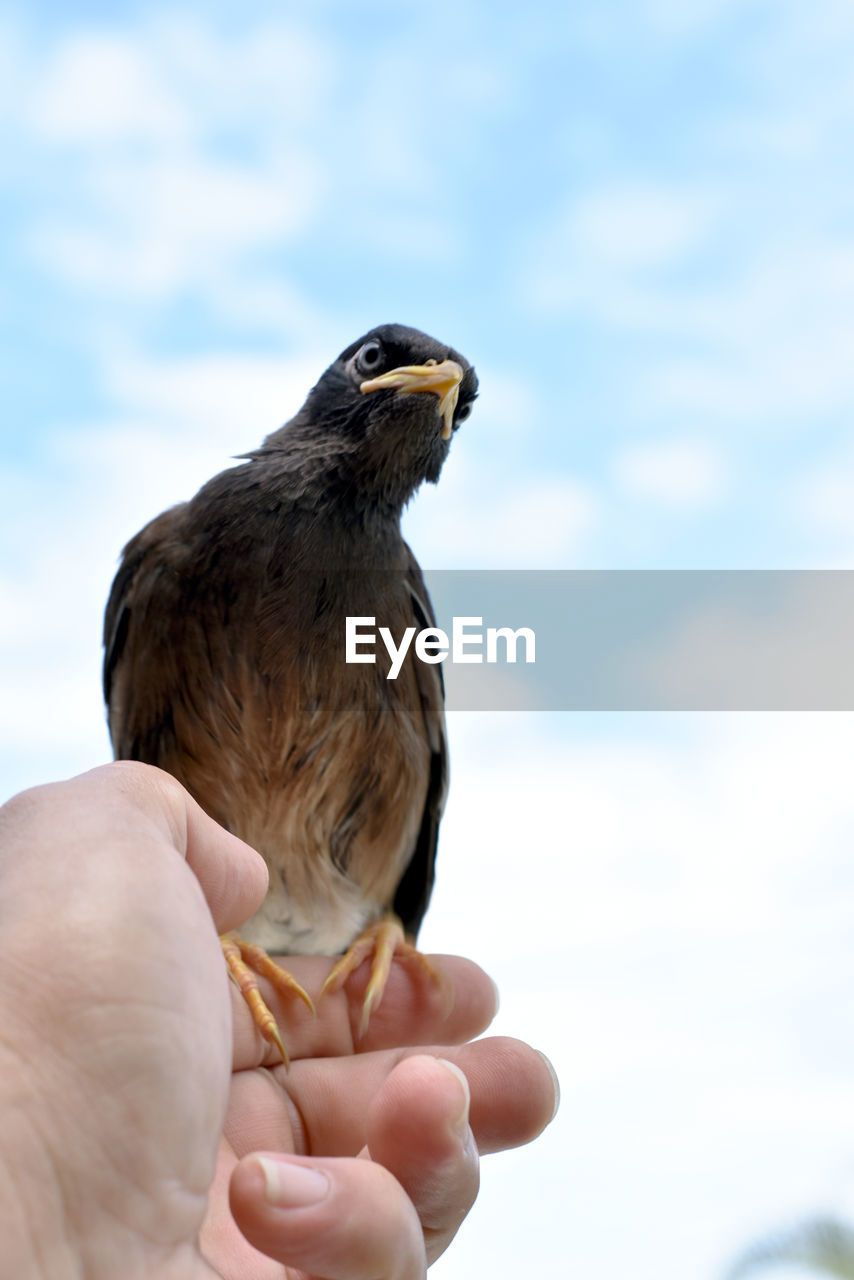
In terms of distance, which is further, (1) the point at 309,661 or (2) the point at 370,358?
(2) the point at 370,358

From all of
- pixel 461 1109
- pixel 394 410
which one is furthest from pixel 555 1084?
pixel 394 410

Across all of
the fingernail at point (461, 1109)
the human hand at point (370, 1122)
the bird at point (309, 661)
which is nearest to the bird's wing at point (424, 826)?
the bird at point (309, 661)

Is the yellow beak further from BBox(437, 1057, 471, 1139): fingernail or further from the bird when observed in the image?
BBox(437, 1057, 471, 1139): fingernail

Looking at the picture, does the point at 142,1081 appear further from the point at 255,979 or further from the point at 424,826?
the point at 424,826

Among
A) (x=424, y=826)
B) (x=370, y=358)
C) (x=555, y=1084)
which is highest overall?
(x=370, y=358)

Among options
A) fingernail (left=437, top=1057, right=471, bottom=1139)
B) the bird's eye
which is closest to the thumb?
fingernail (left=437, top=1057, right=471, bottom=1139)

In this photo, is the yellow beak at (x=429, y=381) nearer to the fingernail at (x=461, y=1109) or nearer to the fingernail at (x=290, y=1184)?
the fingernail at (x=461, y=1109)

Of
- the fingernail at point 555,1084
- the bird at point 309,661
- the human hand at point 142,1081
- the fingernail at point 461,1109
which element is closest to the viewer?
the human hand at point 142,1081
